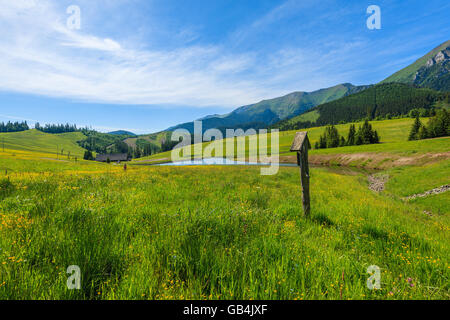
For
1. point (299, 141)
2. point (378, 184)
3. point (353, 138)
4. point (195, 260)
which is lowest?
point (378, 184)

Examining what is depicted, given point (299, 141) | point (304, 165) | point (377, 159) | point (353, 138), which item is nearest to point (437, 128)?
point (353, 138)

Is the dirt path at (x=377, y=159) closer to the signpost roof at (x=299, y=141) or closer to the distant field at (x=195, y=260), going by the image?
the signpost roof at (x=299, y=141)

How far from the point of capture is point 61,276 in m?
2.23

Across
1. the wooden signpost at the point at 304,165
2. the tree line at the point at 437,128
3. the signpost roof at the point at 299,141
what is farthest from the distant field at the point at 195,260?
the tree line at the point at 437,128

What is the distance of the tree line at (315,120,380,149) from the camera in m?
92.3

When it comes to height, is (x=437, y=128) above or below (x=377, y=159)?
above

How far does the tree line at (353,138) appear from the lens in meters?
92.3

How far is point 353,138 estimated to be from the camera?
323 ft

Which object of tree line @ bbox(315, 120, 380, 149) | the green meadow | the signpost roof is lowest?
the green meadow

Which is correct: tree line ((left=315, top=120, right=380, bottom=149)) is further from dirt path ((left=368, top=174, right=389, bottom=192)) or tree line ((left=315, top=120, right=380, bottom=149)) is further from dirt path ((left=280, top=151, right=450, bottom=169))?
dirt path ((left=368, top=174, right=389, bottom=192))

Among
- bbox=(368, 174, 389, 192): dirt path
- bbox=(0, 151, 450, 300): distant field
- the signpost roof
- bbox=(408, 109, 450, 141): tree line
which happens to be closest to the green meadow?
bbox=(0, 151, 450, 300): distant field

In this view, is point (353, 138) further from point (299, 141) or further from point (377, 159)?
point (299, 141)
